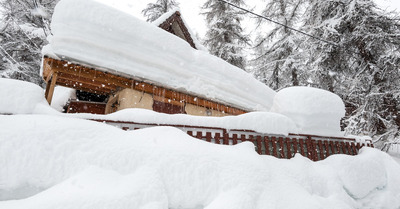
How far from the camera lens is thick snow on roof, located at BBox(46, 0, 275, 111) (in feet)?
16.5

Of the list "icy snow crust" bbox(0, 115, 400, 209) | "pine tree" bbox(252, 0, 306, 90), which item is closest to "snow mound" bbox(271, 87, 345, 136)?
"icy snow crust" bbox(0, 115, 400, 209)

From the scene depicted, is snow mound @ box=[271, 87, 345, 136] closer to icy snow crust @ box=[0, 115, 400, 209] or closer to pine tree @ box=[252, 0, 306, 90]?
icy snow crust @ box=[0, 115, 400, 209]

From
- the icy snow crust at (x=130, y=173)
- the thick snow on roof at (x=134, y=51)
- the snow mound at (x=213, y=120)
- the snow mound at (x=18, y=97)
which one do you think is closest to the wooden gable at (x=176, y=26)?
the thick snow on roof at (x=134, y=51)

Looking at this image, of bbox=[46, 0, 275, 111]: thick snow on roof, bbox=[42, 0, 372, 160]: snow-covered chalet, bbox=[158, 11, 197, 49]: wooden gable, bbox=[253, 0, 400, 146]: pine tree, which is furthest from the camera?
bbox=[158, 11, 197, 49]: wooden gable

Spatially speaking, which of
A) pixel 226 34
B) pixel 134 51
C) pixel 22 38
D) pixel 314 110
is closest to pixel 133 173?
pixel 134 51

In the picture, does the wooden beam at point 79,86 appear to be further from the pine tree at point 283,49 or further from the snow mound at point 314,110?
the pine tree at point 283,49

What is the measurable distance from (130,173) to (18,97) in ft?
9.81

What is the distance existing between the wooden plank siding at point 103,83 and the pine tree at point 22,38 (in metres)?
5.74

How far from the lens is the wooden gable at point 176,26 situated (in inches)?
368

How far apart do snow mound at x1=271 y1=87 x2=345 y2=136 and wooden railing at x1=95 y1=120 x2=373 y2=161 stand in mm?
Answer: 252

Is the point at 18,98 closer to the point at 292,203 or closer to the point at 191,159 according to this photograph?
the point at 191,159

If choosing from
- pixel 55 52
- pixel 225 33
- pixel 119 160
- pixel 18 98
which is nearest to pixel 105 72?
pixel 55 52

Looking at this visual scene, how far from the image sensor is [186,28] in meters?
9.90

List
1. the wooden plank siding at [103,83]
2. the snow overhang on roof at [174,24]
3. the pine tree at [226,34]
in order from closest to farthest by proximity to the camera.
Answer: the wooden plank siding at [103,83] < the snow overhang on roof at [174,24] < the pine tree at [226,34]
